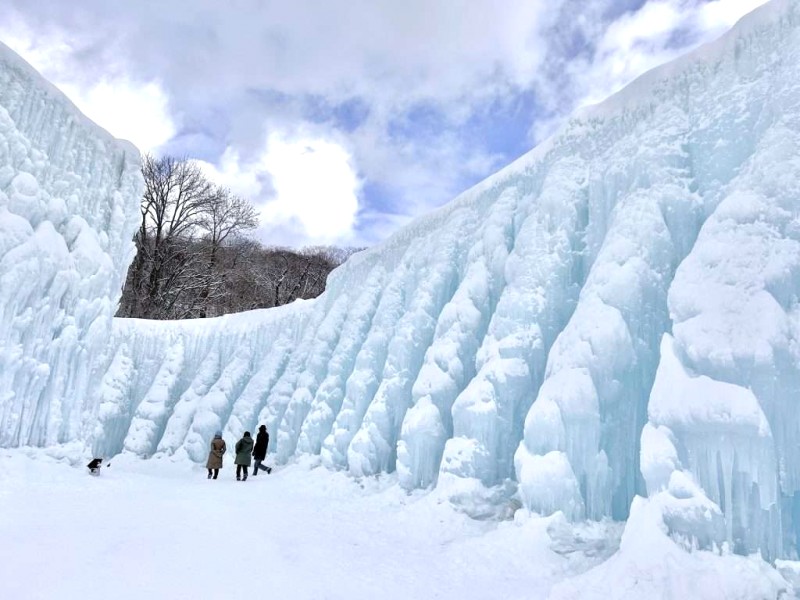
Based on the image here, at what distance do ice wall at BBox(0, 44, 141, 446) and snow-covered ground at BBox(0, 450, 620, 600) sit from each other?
108 centimetres

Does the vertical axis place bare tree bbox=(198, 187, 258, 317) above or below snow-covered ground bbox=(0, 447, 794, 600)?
above

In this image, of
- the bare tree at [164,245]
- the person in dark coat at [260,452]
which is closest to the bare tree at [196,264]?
the bare tree at [164,245]

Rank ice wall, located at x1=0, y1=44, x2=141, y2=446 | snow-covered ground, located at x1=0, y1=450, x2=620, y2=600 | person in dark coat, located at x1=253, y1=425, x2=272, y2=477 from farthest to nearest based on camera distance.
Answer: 1. person in dark coat, located at x1=253, y1=425, x2=272, y2=477
2. ice wall, located at x1=0, y1=44, x2=141, y2=446
3. snow-covered ground, located at x1=0, y1=450, x2=620, y2=600

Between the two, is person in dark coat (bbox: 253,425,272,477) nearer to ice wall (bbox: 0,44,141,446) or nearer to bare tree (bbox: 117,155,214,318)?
ice wall (bbox: 0,44,141,446)

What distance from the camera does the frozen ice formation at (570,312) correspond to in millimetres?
5051

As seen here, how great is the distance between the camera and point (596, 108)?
8.53 metres

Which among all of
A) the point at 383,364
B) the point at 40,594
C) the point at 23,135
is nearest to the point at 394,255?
the point at 383,364

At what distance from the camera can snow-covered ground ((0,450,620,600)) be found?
469 centimetres

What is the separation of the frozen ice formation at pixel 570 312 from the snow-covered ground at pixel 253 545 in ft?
2.13

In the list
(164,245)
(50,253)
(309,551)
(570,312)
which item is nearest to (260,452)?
(50,253)

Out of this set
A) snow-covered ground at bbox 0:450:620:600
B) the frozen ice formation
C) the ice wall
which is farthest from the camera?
the ice wall

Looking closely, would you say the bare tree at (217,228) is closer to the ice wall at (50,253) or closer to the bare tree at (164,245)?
the bare tree at (164,245)

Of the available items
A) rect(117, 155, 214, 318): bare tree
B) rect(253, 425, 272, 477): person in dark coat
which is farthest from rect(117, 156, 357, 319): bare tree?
rect(253, 425, 272, 477): person in dark coat

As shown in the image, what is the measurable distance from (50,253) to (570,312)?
28.9 ft
